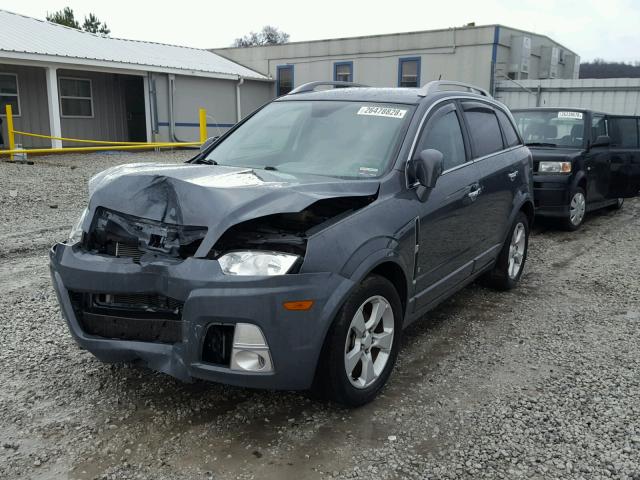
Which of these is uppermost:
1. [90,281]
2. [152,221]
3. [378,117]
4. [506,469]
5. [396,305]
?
[378,117]

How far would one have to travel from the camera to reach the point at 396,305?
3.41 metres

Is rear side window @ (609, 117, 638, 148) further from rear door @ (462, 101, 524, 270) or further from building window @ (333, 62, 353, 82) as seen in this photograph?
building window @ (333, 62, 353, 82)

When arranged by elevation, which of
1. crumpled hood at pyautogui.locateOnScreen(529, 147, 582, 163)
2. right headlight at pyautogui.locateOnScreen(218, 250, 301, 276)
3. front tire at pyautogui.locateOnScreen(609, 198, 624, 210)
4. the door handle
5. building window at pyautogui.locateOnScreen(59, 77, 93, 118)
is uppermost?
building window at pyautogui.locateOnScreen(59, 77, 93, 118)

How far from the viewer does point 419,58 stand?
73.0ft

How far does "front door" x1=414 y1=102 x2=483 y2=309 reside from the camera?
3.80 metres

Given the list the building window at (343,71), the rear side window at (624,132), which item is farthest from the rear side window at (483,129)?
the building window at (343,71)

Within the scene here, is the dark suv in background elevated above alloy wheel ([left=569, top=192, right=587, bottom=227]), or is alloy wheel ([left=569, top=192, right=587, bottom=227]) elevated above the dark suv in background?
the dark suv in background

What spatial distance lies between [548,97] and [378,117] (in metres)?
17.1

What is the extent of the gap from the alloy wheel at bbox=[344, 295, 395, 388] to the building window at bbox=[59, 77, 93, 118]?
1906cm

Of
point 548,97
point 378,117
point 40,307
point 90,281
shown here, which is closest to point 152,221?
point 90,281

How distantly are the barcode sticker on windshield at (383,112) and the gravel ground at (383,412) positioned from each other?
1.69 metres

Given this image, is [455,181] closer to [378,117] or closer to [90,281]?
[378,117]

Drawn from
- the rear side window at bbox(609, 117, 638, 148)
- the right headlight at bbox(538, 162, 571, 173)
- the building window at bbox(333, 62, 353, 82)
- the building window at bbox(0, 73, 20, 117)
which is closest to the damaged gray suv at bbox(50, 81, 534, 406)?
the right headlight at bbox(538, 162, 571, 173)

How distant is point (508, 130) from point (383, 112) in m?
2.11
